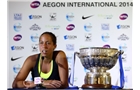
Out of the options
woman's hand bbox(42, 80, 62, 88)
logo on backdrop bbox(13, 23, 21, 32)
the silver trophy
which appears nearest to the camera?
the silver trophy

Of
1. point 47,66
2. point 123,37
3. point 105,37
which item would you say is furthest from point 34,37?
point 123,37

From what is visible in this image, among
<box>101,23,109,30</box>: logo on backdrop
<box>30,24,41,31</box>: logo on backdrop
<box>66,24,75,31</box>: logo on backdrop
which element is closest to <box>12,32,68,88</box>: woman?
<box>30,24,41,31</box>: logo on backdrop

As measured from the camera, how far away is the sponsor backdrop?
3.34 metres

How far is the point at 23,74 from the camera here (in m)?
3.30

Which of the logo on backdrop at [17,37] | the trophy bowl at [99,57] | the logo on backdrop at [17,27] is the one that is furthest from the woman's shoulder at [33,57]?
Result: the trophy bowl at [99,57]

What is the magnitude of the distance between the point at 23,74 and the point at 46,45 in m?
0.50

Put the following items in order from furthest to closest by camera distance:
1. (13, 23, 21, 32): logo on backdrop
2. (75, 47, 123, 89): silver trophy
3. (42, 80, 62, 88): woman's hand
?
(13, 23, 21, 32): logo on backdrop
(42, 80, 62, 88): woman's hand
(75, 47, 123, 89): silver trophy

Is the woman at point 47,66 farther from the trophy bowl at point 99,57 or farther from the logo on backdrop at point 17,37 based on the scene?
the trophy bowl at point 99,57

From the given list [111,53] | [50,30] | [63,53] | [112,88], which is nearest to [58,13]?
[50,30]

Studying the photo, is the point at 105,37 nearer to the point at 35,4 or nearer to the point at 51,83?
the point at 51,83

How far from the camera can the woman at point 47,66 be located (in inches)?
129

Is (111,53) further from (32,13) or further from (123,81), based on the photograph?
(32,13)

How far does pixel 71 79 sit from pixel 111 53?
740mm

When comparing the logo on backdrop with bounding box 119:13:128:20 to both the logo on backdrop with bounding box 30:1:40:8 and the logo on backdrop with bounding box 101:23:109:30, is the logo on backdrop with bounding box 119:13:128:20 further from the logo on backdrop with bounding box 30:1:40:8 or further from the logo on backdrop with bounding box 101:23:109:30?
the logo on backdrop with bounding box 30:1:40:8
